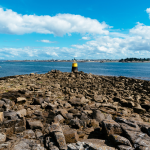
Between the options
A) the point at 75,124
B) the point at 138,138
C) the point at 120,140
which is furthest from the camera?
the point at 75,124

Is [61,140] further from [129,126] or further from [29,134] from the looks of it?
[129,126]

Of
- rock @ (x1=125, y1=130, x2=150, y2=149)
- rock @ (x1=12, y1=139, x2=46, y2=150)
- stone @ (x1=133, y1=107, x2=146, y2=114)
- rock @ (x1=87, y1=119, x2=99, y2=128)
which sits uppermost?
rock @ (x1=125, y1=130, x2=150, y2=149)

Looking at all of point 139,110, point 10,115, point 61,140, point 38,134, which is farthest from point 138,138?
point 139,110

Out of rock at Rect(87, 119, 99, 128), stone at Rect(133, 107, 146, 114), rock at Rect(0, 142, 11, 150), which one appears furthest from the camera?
stone at Rect(133, 107, 146, 114)

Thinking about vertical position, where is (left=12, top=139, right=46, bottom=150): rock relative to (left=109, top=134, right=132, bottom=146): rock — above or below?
below

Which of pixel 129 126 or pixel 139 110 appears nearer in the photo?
pixel 129 126

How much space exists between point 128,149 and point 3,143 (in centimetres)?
352

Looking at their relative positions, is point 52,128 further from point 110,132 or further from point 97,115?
point 97,115

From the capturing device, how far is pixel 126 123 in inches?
200

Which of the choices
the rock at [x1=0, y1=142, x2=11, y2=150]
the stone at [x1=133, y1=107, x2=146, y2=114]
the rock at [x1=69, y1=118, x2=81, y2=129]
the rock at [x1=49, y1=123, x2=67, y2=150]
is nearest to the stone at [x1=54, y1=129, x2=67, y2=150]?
the rock at [x1=49, y1=123, x2=67, y2=150]

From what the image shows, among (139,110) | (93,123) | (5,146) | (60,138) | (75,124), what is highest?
(60,138)

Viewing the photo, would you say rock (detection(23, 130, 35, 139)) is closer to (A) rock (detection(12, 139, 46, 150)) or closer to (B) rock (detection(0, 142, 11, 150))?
(A) rock (detection(12, 139, 46, 150))

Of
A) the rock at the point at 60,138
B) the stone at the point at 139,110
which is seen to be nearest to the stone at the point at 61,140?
the rock at the point at 60,138

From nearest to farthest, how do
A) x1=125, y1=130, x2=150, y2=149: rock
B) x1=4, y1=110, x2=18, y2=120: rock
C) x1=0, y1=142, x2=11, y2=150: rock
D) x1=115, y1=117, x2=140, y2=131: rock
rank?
x1=0, y1=142, x2=11, y2=150: rock < x1=125, y1=130, x2=150, y2=149: rock < x1=115, y1=117, x2=140, y2=131: rock < x1=4, y1=110, x2=18, y2=120: rock
